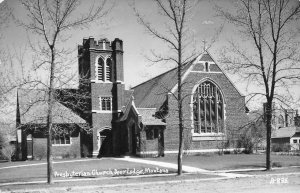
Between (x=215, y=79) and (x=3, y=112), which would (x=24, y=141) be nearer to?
(x=215, y=79)

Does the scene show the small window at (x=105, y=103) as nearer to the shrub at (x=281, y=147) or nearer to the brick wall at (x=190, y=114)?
the brick wall at (x=190, y=114)

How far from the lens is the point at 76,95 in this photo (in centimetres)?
1777

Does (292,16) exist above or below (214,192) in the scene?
above

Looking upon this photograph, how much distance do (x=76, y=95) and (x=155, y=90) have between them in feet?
82.6

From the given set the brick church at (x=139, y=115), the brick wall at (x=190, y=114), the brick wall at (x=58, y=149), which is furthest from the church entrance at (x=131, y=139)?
the brick wall at (x=58, y=149)

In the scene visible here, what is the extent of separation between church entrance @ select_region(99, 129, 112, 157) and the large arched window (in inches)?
387

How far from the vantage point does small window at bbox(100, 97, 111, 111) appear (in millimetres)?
39281

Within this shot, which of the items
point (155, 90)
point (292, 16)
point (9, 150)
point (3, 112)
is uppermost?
point (292, 16)

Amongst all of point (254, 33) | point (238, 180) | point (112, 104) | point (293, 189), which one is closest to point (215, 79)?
point (112, 104)

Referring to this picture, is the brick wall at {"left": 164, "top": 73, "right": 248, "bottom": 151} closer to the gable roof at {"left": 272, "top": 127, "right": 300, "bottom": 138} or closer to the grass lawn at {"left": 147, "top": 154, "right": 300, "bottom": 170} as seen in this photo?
the grass lawn at {"left": 147, "top": 154, "right": 300, "bottom": 170}

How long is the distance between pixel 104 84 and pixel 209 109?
11.8m

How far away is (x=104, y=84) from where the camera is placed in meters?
39.3

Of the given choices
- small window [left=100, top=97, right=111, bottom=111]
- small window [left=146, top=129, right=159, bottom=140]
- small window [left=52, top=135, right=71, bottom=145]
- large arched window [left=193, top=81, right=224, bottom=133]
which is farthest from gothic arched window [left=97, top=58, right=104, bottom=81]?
large arched window [left=193, top=81, right=224, bottom=133]

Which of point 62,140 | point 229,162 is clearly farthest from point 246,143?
point 62,140
